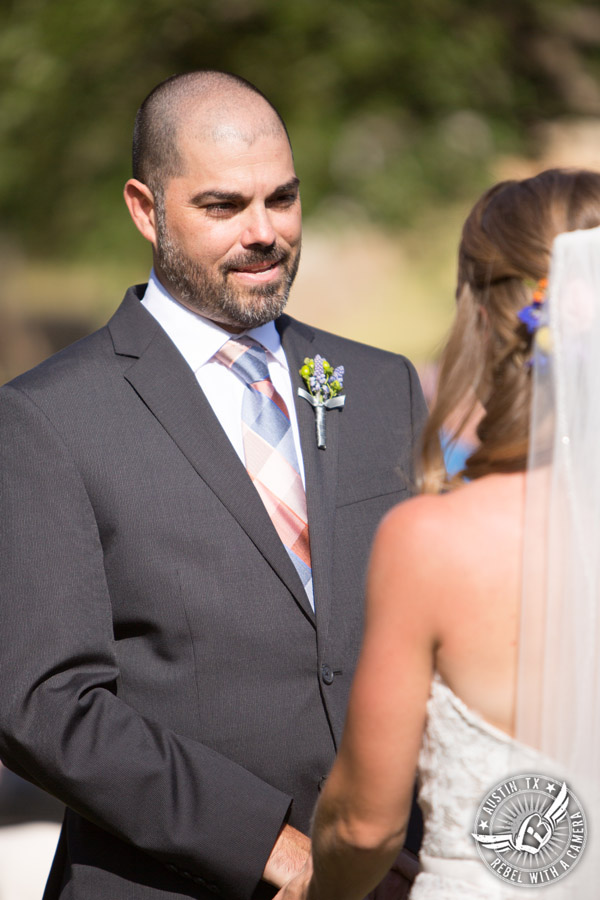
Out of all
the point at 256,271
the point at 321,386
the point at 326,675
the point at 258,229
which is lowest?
the point at 326,675

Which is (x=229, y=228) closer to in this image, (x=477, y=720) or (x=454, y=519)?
(x=454, y=519)

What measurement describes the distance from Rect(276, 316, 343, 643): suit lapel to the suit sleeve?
0.44 m

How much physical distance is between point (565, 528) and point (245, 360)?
1.27m

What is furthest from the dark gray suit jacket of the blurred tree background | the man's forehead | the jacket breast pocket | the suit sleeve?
the blurred tree background

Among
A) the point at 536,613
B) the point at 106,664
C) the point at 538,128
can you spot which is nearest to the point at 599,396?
the point at 536,613

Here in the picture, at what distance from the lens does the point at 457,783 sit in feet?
5.94

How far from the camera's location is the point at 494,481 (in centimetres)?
180

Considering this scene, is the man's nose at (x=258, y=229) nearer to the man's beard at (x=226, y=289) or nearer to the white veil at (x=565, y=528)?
the man's beard at (x=226, y=289)

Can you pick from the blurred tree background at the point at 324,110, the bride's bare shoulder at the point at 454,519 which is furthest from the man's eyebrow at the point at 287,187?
the blurred tree background at the point at 324,110

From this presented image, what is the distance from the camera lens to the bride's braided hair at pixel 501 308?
1.82m

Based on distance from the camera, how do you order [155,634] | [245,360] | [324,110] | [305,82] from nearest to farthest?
[155,634]
[245,360]
[305,82]
[324,110]

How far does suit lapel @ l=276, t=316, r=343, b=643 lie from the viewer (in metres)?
2.54

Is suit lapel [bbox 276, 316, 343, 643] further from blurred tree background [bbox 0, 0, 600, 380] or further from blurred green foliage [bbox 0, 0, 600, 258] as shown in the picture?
blurred green foliage [bbox 0, 0, 600, 258]

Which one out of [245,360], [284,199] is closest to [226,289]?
[245,360]
